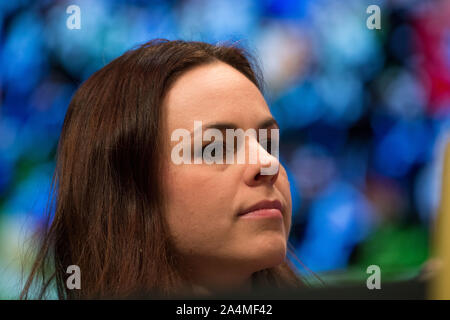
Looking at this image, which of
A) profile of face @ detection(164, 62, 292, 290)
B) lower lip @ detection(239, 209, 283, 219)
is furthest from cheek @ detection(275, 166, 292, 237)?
lower lip @ detection(239, 209, 283, 219)

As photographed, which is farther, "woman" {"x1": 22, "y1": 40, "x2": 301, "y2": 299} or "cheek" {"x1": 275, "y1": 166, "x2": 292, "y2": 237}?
"cheek" {"x1": 275, "y1": 166, "x2": 292, "y2": 237}

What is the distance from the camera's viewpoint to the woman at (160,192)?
63.1 inches

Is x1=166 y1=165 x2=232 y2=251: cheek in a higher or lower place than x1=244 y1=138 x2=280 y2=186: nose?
lower

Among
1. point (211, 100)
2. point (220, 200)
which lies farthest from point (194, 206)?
point (211, 100)

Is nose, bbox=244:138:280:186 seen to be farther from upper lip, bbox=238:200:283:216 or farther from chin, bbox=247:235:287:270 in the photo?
chin, bbox=247:235:287:270

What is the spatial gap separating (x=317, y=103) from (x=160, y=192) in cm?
98

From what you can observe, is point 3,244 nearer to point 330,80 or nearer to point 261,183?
point 261,183

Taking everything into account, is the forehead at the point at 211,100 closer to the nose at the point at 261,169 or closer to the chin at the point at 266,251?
the nose at the point at 261,169

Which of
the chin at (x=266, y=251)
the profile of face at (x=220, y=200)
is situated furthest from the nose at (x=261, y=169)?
the chin at (x=266, y=251)

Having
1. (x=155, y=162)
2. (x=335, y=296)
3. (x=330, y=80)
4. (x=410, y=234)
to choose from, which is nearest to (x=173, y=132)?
(x=155, y=162)

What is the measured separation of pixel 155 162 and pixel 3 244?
792 millimetres

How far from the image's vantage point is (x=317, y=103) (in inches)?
94.4

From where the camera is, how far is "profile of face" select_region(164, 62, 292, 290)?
1.59 meters
